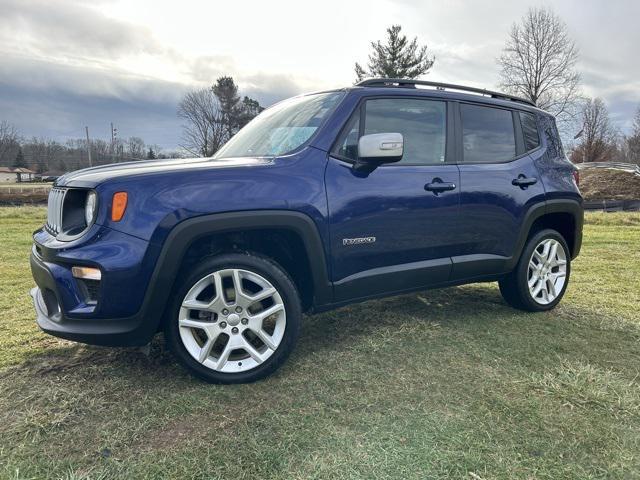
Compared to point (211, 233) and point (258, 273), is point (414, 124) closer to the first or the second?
point (258, 273)

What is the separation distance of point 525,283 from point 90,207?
11.7 feet

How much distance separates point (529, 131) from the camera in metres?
4.24

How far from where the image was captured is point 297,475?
6.54ft

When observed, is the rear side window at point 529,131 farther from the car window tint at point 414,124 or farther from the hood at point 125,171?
the hood at point 125,171

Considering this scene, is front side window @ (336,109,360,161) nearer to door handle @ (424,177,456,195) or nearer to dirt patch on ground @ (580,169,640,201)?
door handle @ (424,177,456,195)

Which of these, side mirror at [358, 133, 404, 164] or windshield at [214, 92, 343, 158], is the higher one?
windshield at [214, 92, 343, 158]

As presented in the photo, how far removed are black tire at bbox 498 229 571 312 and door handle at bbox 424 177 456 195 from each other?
1.18 metres

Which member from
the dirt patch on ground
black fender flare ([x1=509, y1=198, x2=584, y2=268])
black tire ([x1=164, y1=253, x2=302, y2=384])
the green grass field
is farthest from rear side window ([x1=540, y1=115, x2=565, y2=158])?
the dirt patch on ground

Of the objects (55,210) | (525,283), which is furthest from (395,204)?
(55,210)

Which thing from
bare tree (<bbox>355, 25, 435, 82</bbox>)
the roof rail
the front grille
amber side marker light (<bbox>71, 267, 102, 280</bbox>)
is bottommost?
amber side marker light (<bbox>71, 267, 102, 280</bbox>)

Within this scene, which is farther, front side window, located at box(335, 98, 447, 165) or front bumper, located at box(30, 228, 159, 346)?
front side window, located at box(335, 98, 447, 165)

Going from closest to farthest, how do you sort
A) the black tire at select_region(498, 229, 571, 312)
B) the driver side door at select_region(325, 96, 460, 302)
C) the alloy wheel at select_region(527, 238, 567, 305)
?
the driver side door at select_region(325, 96, 460, 302)
the black tire at select_region(498, 229, 571, 312)
the alloy wheel at select_region(527, 238, 567, 305)

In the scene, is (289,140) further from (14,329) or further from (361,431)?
(14,329)

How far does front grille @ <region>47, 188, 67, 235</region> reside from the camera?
2.71 meters
